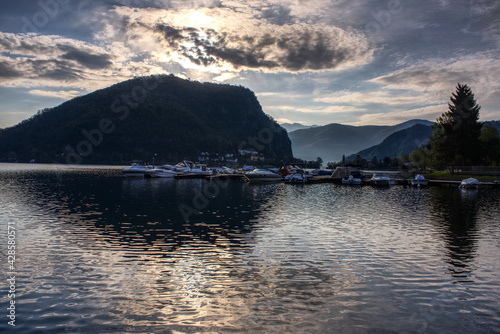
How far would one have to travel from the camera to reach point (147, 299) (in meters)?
11.4

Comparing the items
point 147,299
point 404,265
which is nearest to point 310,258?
point 404,265

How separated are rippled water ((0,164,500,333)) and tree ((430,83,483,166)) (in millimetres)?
72147

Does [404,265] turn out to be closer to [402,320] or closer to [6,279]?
[402,320]

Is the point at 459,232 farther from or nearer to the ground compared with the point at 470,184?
nearer to the ground

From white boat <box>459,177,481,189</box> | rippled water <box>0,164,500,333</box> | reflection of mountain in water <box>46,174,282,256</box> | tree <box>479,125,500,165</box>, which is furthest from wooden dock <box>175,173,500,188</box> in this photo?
rippled water <box>0,164,500,333</box>

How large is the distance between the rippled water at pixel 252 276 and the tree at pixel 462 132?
72147 mm

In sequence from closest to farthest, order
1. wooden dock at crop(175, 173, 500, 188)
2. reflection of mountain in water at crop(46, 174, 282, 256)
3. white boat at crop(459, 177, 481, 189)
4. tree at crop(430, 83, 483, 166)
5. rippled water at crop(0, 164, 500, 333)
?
rippled water at crop(0, 164, 500, 333)
reflection of mountain in water at crop(46, 174, 282, 256)
white boat at crop(459, 177, 481, 189)
wooden dock at crop(175, 173, 500, 188)
tree at crop(430, 83, 483, 166)

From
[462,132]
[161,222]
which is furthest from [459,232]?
[462,132]

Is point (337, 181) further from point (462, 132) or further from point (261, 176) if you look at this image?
point (462, 132)

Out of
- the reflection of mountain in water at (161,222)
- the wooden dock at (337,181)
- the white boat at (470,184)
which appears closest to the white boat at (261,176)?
the wooden dock at (337,181)

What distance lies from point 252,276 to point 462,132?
94.7 m

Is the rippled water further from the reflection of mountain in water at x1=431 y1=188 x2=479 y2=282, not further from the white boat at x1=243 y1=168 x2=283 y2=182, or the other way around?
the white boat at x1=243 y1=168 x2=283 y2=182

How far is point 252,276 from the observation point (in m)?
13.9

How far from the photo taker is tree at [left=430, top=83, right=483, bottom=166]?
288 ft
